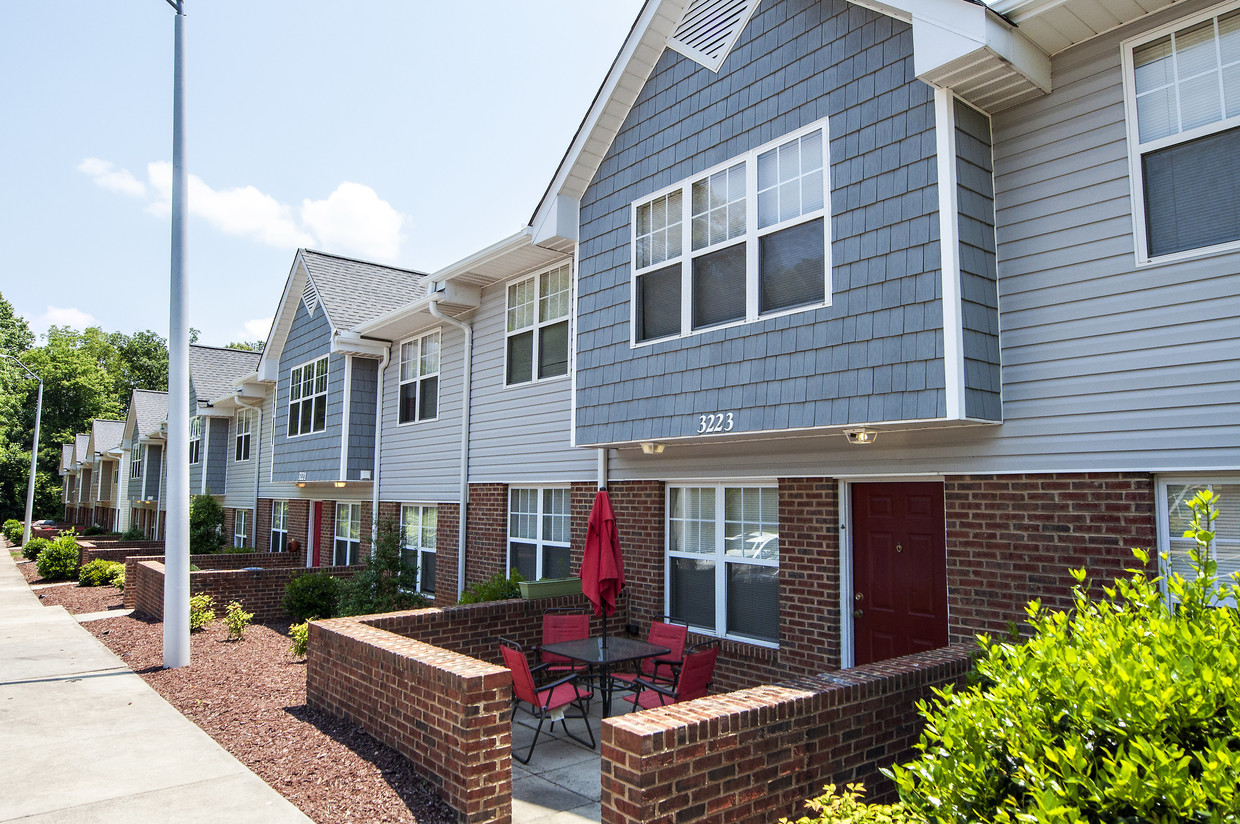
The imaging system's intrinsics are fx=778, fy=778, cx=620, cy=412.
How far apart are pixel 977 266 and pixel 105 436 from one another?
53.9 meters

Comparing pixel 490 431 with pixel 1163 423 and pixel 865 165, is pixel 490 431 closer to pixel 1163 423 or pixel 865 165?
pixel 865 165

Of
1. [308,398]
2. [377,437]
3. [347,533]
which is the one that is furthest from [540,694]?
[308,398]

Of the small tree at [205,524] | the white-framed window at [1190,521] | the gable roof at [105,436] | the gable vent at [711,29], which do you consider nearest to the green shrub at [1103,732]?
the white-framed window at [1190,521]

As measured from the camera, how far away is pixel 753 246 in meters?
7.62

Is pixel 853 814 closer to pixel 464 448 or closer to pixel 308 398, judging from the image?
pixel 464 448

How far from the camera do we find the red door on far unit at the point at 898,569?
23.0 ft

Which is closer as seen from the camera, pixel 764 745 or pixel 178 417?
pixel 764 745

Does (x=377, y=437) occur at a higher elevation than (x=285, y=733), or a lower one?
higher

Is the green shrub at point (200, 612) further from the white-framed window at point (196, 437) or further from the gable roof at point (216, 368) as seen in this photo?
the white-framed window at point (196, 437)

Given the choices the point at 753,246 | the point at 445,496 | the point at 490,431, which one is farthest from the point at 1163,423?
the point at 445,496

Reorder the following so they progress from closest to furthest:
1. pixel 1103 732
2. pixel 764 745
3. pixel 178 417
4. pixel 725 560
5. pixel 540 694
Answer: pixel 1103 732 < pixel 764 745 < pixel 540 694 < pixel 725 560 < pixel 178 417

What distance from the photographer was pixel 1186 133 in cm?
557

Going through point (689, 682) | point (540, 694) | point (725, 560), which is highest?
point (725, 560)

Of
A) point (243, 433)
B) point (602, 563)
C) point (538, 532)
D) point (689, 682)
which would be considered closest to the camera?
point (689, 682)
